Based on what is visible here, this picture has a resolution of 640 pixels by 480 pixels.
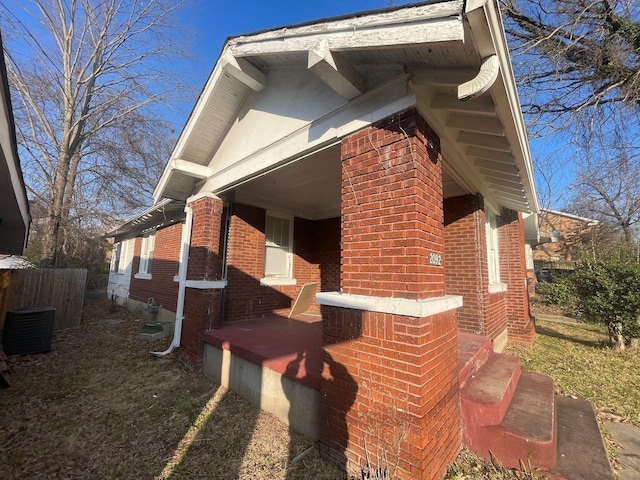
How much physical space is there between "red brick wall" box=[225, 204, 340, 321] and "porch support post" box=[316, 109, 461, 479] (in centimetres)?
367

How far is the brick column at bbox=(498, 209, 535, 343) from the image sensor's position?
6.86m

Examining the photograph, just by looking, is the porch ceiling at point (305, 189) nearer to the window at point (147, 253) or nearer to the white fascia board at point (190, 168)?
the white fascia board at point (190, 168)

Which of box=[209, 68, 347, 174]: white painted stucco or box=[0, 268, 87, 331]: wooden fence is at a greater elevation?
box=[209, 68, 347, 174]: white painted stucco

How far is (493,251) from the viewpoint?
6.85 m

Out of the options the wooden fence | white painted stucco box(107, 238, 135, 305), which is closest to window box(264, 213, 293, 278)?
the wooden fence

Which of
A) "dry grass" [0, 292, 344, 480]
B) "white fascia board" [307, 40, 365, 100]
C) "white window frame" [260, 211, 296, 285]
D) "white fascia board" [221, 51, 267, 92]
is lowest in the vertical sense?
"dry grass" [0, 292, 344, 480]

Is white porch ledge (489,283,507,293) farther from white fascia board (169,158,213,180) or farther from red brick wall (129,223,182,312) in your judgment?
red brick wall (129,223,182,312)

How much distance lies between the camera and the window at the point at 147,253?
34.7 ft

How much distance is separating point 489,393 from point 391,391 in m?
1.47

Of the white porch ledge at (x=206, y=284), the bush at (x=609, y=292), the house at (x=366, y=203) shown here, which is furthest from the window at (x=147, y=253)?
the bush at (x=609, y=292)

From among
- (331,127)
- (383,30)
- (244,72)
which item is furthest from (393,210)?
(244,72)

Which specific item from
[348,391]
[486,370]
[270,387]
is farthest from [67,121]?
[486,370]

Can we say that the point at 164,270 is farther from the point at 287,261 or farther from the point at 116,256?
the point at 116,256

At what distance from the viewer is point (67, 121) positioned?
481 inches
